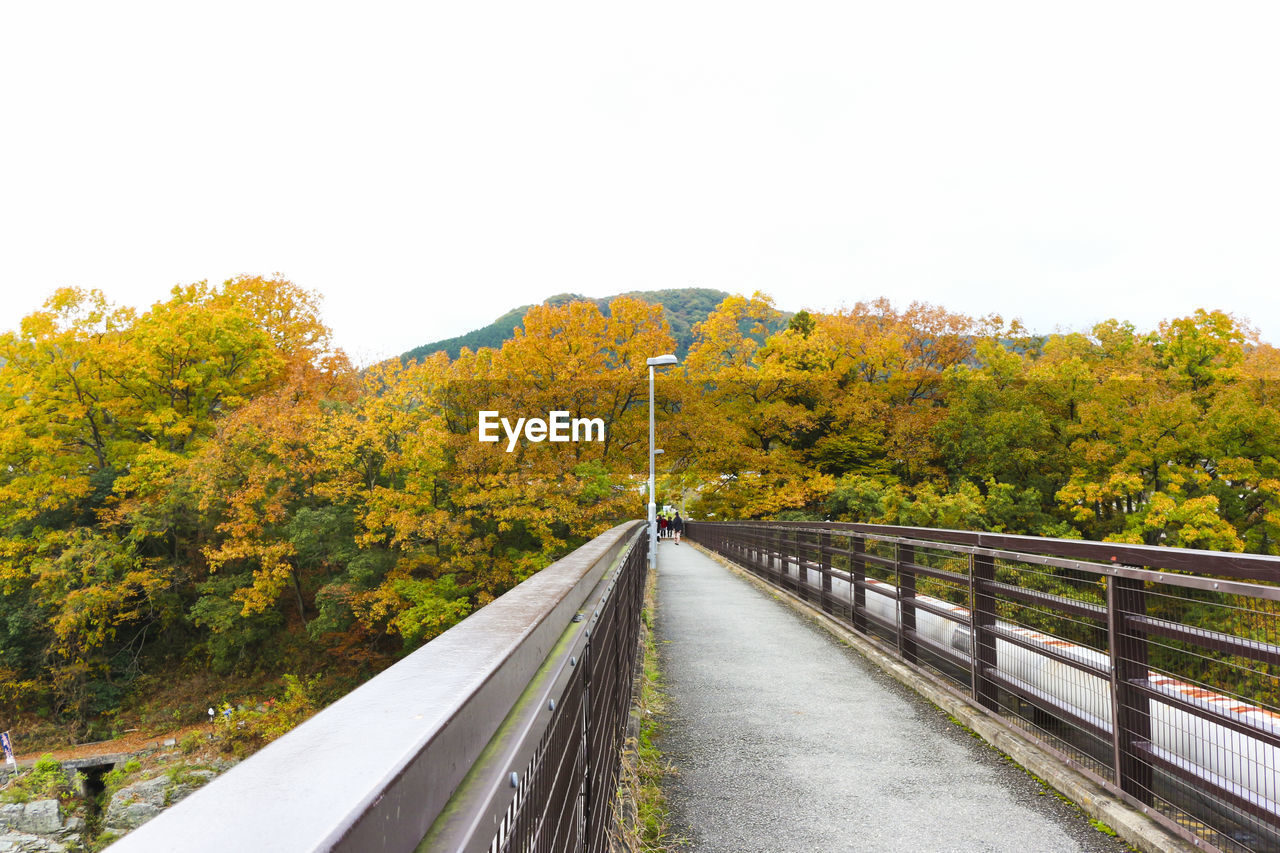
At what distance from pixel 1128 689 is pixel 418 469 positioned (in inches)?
1068

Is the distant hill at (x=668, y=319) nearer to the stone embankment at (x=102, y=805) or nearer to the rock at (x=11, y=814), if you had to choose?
the stone embankment at (x=102, y=805)

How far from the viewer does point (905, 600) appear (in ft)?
23.1

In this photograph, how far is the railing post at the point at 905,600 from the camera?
7016 millimetres

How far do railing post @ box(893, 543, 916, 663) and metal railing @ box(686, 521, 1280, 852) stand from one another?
31 cm

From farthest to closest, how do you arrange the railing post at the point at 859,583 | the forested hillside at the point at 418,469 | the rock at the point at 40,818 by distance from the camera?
the forested hillside at the point at 418,469
the rock at the point at 40,818
the railing post at the point at 859,583

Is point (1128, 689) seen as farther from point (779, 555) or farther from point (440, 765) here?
point (779, 555)

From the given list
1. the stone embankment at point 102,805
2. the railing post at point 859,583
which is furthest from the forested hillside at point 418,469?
the railing post at point 859,583

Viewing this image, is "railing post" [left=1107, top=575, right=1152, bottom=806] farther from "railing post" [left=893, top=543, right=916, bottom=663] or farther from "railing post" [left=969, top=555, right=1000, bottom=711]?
"railing post" [left=893, top=543, right=916, bottom=663]

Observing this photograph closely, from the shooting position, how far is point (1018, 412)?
3725 cm

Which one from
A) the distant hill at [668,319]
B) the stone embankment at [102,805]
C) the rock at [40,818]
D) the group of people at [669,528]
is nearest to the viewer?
the stone embankment at [102,805]

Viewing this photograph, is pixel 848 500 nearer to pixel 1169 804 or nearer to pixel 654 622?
pixel 654 622

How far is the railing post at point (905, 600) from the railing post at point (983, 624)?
1.49 metres

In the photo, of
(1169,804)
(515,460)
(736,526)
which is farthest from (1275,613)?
(515,460)

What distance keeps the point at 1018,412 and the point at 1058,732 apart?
36250 millimetres
